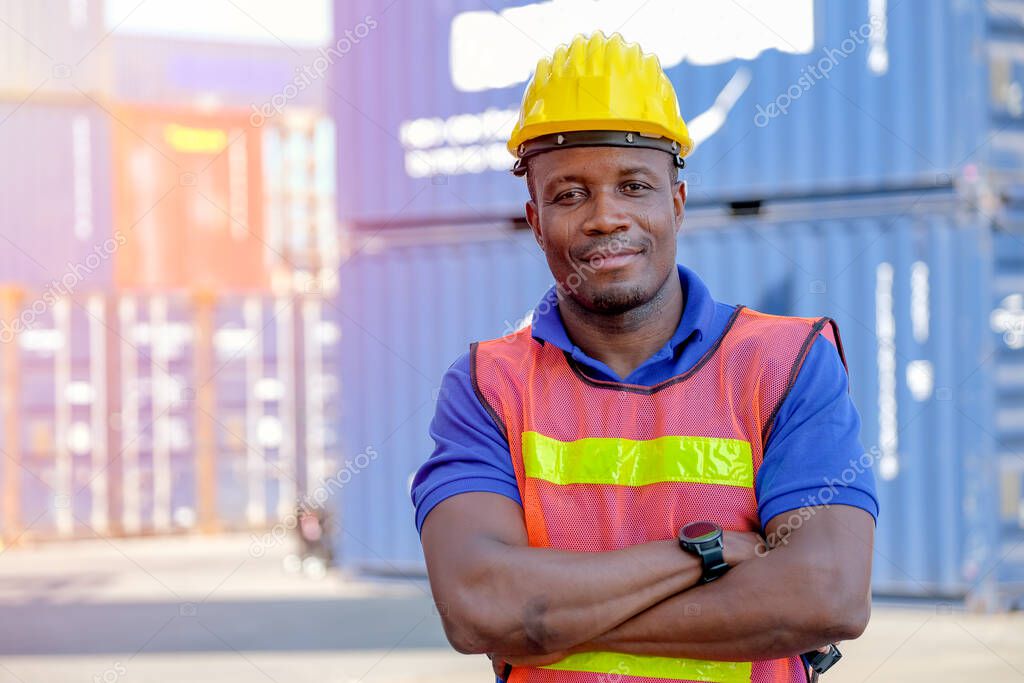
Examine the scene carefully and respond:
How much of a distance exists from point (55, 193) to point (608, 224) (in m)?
11.1

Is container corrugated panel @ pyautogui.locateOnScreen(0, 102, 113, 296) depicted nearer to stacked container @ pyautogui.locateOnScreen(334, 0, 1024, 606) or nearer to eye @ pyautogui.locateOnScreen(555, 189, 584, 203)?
stacked container @ pyautogui.locateOnScreen(334, 0, 1024, 606)

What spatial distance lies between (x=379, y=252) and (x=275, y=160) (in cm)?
425

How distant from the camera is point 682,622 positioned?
1.70 m

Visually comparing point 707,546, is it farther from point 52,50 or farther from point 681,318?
point 52,50

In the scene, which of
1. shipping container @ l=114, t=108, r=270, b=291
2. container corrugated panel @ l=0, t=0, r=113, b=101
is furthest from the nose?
Result: container corrugated panel @ l=0, t=0, r=113, b=101

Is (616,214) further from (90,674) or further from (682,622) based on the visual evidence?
(90,674)

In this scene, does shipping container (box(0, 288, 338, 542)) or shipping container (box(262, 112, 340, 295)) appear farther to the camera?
shipping container (box(0, 288, 338, 542))

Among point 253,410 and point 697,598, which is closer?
point 697,598

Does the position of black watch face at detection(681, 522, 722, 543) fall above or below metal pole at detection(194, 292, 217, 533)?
above

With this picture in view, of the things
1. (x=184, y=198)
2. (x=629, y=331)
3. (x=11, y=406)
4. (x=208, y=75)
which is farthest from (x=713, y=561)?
(x=208, y=75)

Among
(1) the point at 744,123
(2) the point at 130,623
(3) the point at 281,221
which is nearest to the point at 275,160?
(3) the point at 281,221

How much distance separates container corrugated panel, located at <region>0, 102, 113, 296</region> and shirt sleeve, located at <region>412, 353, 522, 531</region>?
34.9 feet

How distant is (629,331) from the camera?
190cm

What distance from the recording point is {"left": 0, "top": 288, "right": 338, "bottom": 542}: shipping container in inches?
471
